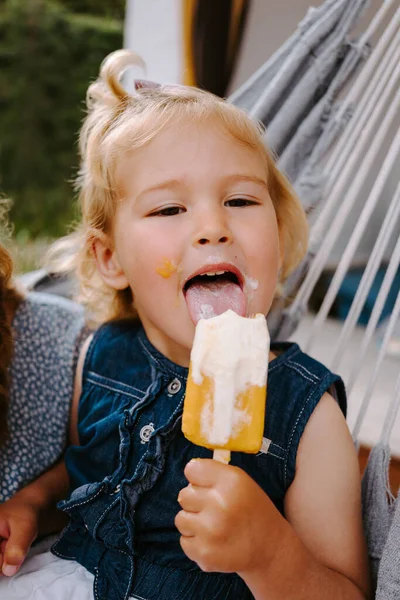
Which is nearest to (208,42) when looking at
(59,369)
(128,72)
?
(128,72)

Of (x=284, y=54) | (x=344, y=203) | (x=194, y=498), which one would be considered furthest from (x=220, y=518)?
(x=284, y=54)

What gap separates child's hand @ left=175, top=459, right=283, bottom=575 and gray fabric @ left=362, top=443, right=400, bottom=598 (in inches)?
9.2

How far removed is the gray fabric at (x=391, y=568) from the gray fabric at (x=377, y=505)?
67 millimetres

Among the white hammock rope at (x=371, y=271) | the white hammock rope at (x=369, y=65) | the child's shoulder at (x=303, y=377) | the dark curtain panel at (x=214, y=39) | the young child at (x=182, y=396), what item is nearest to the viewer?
the young child at (x=182, y=396)

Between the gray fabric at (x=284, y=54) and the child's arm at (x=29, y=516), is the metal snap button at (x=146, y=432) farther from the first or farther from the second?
the gray fabric at (x=284, y=54)

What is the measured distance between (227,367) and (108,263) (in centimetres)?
51

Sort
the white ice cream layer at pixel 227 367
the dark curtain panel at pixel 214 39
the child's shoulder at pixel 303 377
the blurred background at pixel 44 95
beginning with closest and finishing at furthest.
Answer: the white ice cream layer at pixel 227 367 < the child's shoulder at pixel 303 377 < the dark curtain panel at pixel 214 39 < the blurred background at pixel 44 95

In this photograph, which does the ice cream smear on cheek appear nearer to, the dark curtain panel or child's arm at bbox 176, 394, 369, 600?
child's arm at bbox 176, 394, 369, 600

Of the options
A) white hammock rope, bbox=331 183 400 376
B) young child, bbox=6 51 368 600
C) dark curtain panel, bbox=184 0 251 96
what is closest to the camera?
young child, bbox=6 51 368 600

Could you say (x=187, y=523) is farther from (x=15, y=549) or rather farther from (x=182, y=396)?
(x=15, y=549)

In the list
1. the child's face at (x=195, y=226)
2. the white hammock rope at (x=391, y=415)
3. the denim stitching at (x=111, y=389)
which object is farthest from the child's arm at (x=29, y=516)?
the white hammock rope at (x=391, y=415)

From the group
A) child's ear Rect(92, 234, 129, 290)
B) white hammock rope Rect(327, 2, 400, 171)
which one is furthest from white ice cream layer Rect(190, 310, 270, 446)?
white hammock rope Rect(327, 2, 400, 171)

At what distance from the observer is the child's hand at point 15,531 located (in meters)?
1.10

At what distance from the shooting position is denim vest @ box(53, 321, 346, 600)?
104 centimetres
